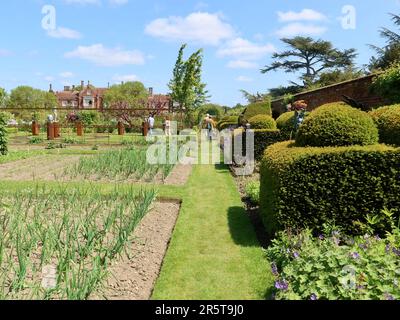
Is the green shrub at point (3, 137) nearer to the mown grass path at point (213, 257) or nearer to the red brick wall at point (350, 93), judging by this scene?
the mown grass path at point (213, 257)

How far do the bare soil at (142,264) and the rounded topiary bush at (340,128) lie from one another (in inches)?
105

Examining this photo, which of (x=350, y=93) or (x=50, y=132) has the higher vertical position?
(x=350, y=93)

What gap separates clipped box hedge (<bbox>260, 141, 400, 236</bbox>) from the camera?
16.0 ft

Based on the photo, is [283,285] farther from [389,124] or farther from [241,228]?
[389,124]

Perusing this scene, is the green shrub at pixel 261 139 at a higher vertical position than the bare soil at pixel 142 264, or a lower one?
higher

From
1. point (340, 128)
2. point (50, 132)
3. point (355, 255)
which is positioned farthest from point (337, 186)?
point (50, 132)

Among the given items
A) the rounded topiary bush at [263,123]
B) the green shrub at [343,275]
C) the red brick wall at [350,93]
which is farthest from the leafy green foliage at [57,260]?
the rounded topiary bush at [263,123]

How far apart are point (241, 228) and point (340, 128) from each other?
2.17 metres

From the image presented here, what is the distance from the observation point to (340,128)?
17.4 feet

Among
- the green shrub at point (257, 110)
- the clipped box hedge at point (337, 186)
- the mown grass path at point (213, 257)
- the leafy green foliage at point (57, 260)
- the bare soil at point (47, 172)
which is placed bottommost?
the mown grass path at point (213, 257)

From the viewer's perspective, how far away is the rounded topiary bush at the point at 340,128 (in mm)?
5262

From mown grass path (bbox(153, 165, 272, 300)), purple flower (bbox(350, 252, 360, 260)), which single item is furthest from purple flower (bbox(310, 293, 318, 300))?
mown grass path (bbox(153, 165, 272, 300))

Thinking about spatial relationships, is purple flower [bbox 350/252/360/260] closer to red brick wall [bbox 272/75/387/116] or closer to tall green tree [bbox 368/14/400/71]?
red brick wall [bbox 272/75/387/116]
